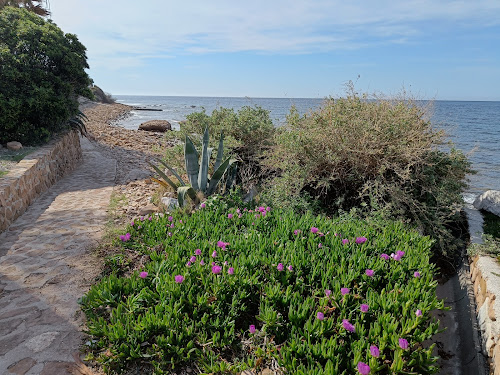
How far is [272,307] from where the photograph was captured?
7.99 ft

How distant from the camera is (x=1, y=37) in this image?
8.30 meters

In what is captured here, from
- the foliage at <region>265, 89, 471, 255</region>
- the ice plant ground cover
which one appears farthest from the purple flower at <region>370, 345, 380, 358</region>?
the foliage at <region>265, 89, 471, 255</region>

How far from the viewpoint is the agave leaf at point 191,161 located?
541cm

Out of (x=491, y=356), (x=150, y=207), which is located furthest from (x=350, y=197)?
(x=150, y=207)

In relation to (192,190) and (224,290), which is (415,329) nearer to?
(224,290)

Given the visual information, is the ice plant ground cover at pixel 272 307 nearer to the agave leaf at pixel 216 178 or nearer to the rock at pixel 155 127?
the agave leaf at pixel 216 178

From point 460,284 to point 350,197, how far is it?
5.85ft

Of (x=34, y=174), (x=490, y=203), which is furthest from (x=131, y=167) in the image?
(x=490, y=203)

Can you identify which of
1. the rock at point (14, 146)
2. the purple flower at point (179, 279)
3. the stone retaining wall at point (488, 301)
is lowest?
the stone retaining wall at point (488, 301)

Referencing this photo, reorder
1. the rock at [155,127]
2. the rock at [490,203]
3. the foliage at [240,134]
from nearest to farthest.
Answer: the rock at [490,203] → the foliage at [240,134] → the rock at [155,127]

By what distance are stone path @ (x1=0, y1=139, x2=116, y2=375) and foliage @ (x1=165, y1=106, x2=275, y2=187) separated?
200 centimetres

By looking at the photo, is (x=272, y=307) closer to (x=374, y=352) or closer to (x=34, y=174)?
(x=374, y=352)

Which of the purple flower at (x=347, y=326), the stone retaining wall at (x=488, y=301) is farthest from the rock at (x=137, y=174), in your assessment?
the purple flower at (x=347, y=326)

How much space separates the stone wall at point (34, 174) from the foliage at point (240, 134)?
246 cm
